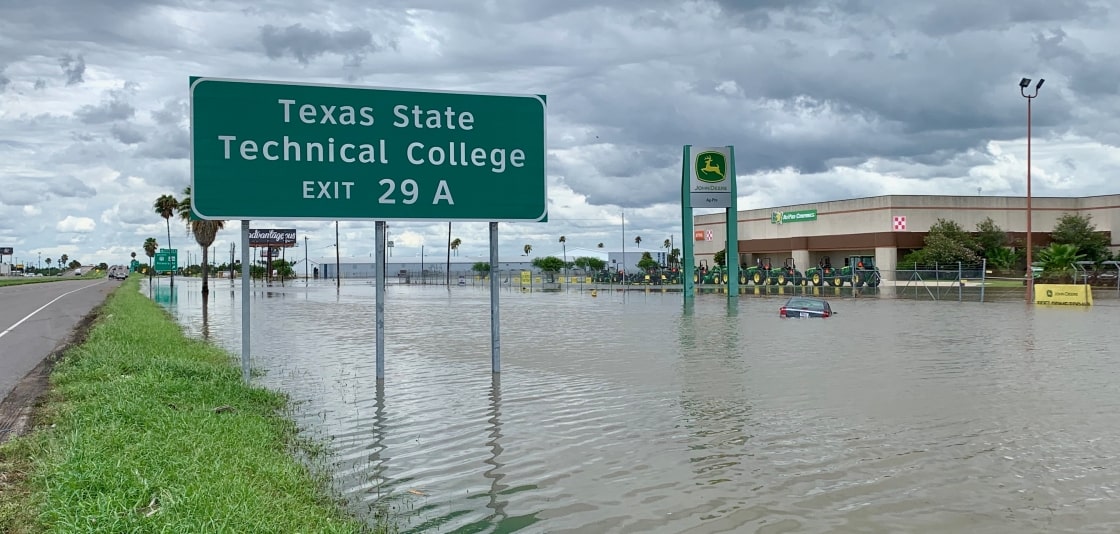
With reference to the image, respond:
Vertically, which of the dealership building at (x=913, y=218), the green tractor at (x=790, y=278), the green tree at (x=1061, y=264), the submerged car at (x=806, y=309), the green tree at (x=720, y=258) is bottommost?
the submerged car at (x=806, y=309)

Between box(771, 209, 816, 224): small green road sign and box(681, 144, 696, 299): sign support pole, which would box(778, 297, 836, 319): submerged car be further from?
box(771, 209, 816, 224): small green road sign

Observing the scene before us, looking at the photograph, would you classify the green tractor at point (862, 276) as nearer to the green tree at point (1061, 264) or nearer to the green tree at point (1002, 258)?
the green tree at point (1061, 264)

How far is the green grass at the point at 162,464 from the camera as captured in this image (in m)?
5.06

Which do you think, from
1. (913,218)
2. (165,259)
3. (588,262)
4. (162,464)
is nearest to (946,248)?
(913,218)

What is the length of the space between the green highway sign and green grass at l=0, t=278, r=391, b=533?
2581 millimetres

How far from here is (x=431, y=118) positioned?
1188cm

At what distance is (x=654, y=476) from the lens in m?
7.28

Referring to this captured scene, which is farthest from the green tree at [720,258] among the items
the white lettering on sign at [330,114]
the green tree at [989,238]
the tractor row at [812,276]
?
the white lettering on sign at [330,114]

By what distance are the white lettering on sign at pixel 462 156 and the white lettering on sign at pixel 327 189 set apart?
943mm

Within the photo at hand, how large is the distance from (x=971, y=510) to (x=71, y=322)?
87.4 feet

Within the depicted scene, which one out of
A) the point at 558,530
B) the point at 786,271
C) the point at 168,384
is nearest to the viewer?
the point at 558,530

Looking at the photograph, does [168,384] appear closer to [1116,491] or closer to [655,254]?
[1116,491]

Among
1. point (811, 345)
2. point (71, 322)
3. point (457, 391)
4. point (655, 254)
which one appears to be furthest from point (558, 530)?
point (655, 254)

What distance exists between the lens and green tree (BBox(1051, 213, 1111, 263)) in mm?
73312
